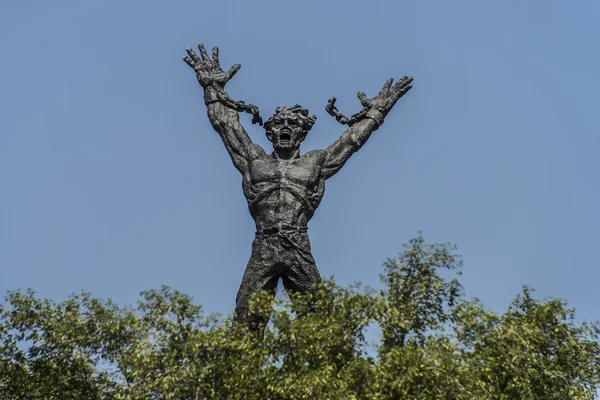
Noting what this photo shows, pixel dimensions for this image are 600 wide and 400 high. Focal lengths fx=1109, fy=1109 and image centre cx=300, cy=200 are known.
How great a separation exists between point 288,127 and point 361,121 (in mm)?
1440

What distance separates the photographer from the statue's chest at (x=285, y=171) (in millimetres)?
19094

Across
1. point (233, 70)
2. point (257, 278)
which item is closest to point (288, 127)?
point (233, 70)

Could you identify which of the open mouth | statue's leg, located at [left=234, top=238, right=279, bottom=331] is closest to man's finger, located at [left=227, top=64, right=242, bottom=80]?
the open mouth

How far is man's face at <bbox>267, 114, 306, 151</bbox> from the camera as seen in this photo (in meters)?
19.6

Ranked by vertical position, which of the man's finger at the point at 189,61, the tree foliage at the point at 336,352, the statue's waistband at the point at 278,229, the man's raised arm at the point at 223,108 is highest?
the man's finger at the point at 189,61

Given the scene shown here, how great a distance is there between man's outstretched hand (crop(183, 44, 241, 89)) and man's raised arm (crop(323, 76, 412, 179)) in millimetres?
2031

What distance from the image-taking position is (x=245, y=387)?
1534 cm

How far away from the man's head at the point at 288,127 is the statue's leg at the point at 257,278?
6.62 ft

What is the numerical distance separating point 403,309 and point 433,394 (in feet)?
5.50

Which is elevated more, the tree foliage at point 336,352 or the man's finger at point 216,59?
the man's finger at point 216,59

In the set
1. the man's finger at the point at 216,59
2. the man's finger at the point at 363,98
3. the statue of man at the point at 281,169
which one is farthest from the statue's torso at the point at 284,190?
the man's finger at the point at 216,59

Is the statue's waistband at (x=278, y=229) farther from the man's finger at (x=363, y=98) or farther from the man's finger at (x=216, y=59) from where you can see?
the man's finger at (x=216, y=59)

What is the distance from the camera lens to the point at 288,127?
19750 mm

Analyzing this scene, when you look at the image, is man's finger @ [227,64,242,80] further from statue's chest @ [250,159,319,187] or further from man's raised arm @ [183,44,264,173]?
statue's chest @ [250,159,319,187]
